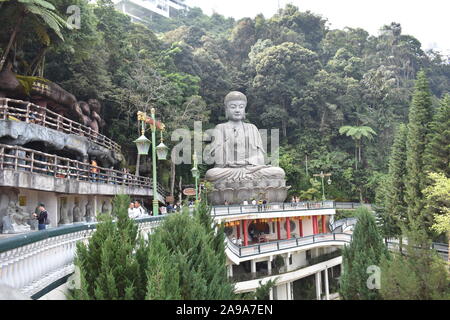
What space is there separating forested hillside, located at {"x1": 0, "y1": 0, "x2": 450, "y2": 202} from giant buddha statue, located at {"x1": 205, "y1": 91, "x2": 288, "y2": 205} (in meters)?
2.52

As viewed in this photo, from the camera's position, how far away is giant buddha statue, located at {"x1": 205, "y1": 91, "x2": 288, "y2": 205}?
Answer: 3047cm

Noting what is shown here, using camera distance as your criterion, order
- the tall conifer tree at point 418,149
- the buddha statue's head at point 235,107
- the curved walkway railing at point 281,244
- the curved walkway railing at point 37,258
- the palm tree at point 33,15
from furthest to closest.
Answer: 1. the buddha statue's head at point 235,107
2. the tall conifer tree at point 418,149
3. the curved walkway railing at point 281,244
4. the palm tree at point 33,15
5. the curved walkway railing at point 37,258

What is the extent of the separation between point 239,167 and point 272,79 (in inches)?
636

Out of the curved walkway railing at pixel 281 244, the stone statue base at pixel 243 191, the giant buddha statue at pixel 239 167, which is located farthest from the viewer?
the giant buddha statue at pixel 239 167

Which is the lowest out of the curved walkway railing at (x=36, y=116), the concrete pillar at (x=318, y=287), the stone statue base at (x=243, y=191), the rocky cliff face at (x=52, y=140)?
the concrete pillar at (x=318, y=287)

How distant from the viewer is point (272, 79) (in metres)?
45.2

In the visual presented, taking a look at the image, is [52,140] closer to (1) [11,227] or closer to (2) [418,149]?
(1) [11,227]

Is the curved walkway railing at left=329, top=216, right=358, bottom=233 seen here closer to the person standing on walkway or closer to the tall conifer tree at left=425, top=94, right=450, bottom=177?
the tall conifer tree at left=425, top=94, right=450, bottom=177

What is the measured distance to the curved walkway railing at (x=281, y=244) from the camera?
18.5 m

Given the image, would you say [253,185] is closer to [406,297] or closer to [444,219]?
[444,219]

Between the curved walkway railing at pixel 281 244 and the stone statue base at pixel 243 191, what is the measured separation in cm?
767

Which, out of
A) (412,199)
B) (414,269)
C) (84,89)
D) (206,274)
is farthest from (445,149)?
(84,89)

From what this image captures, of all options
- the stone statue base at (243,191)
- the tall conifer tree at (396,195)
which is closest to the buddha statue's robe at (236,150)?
the stone statue base at (243,191)

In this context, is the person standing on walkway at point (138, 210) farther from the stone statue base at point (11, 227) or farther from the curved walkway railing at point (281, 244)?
the curved walkway railing at point (281, 244)
